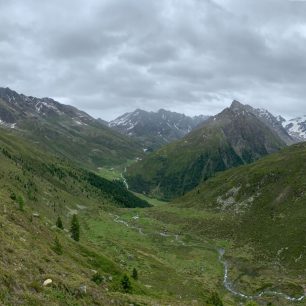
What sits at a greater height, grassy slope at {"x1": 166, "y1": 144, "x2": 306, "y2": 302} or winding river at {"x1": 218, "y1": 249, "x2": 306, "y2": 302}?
grassy slope at {"x1": 166, "y1": 144, "x2": 306, "y2": 302}

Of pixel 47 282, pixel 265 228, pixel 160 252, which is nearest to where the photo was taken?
pixel 47 282

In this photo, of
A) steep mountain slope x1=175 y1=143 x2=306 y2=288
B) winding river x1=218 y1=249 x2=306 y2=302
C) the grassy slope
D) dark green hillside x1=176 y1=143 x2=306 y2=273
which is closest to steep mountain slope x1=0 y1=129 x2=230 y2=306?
winding river x1=218 y1=249 x2=306 y2=302

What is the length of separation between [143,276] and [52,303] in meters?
73.9

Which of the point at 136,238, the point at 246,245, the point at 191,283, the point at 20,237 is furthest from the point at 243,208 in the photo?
the point at 20,237

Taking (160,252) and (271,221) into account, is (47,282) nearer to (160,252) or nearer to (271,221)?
(160,252)

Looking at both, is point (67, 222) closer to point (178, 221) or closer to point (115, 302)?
point (178, 221)

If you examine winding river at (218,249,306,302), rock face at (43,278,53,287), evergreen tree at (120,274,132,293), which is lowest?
winding river at (218,249,306,302)

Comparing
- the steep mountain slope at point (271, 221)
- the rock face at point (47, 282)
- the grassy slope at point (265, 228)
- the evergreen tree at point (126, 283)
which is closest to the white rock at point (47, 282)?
the rock face at point (47, 282)

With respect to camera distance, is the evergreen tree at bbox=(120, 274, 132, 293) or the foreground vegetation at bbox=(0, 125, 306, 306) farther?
the evergreen tree at bbox=(120, 274, 132, 293)

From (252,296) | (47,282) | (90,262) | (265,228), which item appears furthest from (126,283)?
(265,228)

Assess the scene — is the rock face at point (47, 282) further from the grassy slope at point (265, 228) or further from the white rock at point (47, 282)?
the grassy slope at point (265, 228)

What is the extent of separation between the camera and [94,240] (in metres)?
148

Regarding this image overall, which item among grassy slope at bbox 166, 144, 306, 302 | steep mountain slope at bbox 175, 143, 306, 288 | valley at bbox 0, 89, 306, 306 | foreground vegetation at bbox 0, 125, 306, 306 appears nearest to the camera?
foreground vegetation at bbox 0, 125, 306, 306

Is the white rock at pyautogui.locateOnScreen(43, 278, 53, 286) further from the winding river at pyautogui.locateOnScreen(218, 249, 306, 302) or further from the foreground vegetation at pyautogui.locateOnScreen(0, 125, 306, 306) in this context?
the winding river at pyautogui.locateOnScreen(218, 249, 306, 302)
